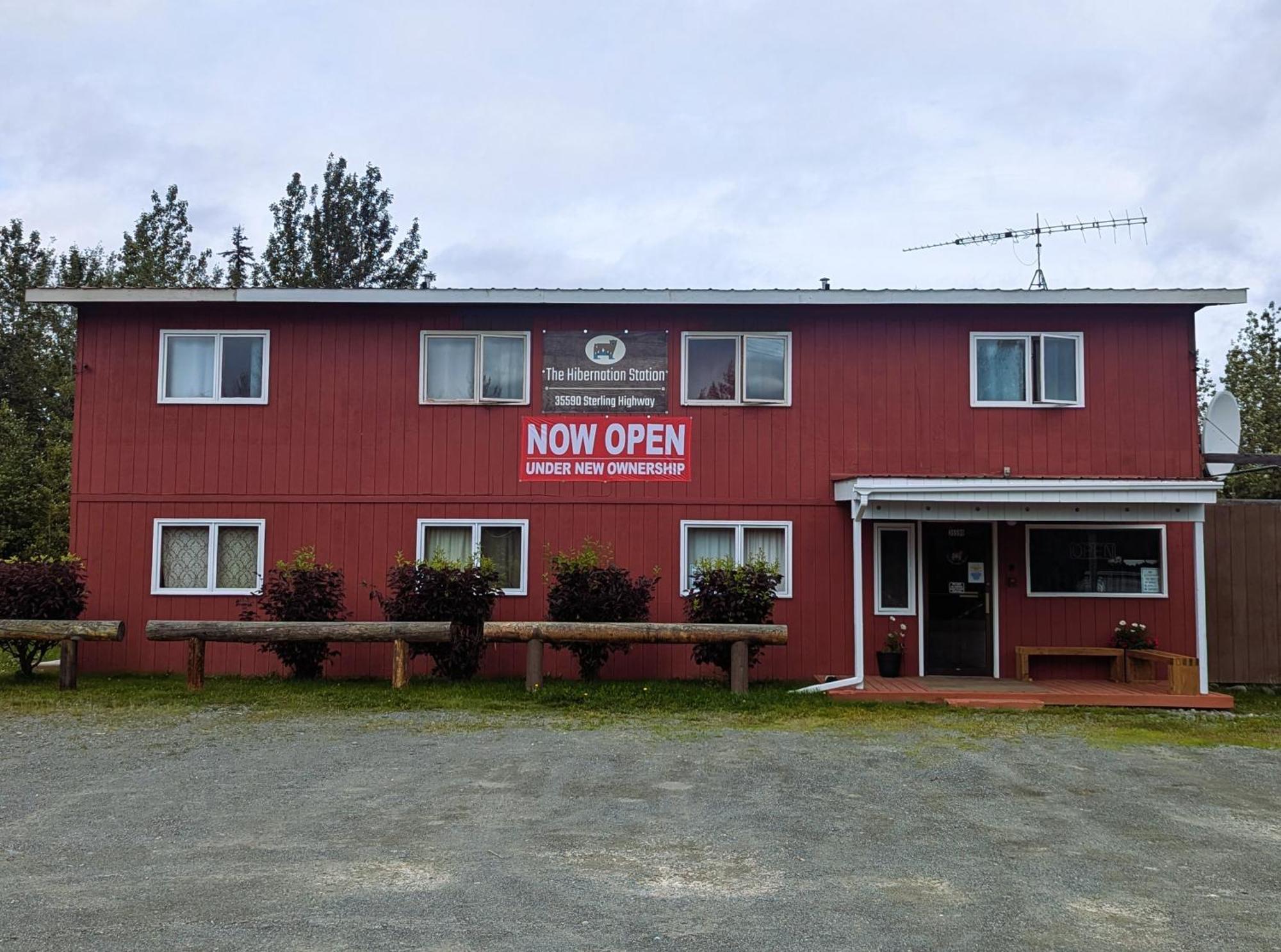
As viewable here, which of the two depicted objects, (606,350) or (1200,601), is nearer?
(1200,601)

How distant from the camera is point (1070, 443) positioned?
13789mm

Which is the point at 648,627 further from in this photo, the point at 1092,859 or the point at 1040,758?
the point at 1092,859

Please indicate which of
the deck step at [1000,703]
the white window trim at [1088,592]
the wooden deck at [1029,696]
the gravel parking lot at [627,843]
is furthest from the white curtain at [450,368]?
the white window trim at [1088,592]

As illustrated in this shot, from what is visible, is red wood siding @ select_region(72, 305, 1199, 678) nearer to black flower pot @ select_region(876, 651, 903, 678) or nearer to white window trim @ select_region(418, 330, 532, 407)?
white window trim @ select_region(418, 330, 532, 407)

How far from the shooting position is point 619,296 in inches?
543

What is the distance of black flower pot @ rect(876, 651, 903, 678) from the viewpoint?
13406 mm

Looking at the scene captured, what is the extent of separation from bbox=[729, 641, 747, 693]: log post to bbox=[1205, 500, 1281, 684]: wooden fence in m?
6.16

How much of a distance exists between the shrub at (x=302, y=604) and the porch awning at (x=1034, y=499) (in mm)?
6017

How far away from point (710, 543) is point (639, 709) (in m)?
3.15

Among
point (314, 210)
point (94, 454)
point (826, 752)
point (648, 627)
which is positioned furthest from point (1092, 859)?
point (314, 210)

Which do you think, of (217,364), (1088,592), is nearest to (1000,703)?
(1088,592)

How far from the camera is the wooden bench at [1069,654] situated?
44.0 ft

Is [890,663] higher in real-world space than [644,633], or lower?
lower

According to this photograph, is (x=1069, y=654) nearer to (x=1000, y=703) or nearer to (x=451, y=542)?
(x=1000, y=703)
